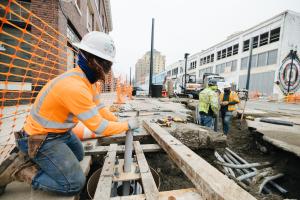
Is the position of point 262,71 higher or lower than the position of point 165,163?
higher

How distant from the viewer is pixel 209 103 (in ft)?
19.2

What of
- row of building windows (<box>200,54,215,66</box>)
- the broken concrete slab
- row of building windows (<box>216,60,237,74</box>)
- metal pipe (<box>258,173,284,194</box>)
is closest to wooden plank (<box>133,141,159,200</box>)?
metal pipe (<box>258,173,284,194</box>)

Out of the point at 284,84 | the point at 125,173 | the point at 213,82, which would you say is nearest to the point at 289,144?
the point at 213,82

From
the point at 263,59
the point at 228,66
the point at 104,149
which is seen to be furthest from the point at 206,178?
the point at 228,66

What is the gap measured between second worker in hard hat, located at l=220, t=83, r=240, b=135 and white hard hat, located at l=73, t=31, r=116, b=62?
5.71m

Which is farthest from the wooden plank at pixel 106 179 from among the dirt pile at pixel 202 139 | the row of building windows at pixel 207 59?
the row of building windows at pixel 207 59

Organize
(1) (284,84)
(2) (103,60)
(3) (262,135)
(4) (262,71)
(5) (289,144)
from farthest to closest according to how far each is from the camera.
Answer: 1. (4) (262,71)
2. (1) (284,84)
3. (3) (262,135)
4. (5) (289,144)
5. (2) (103,60)

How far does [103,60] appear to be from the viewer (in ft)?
6.41

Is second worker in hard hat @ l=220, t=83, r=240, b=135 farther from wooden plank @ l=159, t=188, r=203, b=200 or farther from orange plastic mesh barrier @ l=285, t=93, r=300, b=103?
orange plastic mesh barrier @ l=285, t=93, r=300, b=103

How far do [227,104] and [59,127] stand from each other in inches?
241

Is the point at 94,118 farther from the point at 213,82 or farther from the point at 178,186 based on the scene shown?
the point at 213,82

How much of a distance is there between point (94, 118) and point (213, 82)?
4.99m

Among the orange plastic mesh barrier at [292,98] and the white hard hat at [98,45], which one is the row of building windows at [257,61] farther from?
the white hard hat at [98,45]

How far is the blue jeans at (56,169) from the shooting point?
5.44ft
